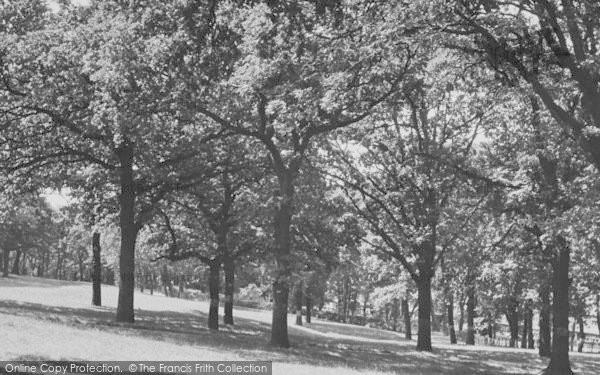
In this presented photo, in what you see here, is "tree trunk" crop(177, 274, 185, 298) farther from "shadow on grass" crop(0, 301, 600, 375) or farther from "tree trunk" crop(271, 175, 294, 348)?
"tree trunk" crop(271, 175, 294, 348)

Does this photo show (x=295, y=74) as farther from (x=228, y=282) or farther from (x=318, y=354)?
(x=228, y=282)

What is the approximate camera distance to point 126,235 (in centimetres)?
2506

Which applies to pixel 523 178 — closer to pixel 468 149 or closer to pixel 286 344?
pixel 468 149

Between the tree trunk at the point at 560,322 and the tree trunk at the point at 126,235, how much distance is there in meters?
16.6

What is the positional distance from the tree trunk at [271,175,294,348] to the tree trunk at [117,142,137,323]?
662 centimetres

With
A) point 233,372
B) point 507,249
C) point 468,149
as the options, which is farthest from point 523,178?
point 233,372

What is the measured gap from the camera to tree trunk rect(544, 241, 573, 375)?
21.2 m

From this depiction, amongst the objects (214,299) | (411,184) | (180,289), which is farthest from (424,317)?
(180,289)

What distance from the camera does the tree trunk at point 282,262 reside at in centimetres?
2087

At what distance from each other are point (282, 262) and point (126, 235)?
7973 mm

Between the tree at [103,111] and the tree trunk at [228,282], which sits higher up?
the tree at [103,111]

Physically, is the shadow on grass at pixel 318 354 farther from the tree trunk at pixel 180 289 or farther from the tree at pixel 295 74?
the tree trunk at pixel 180 289

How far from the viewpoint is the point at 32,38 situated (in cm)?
1944

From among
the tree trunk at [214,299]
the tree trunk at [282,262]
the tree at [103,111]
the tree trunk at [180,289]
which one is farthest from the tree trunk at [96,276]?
the tree trunk at [180,289]
